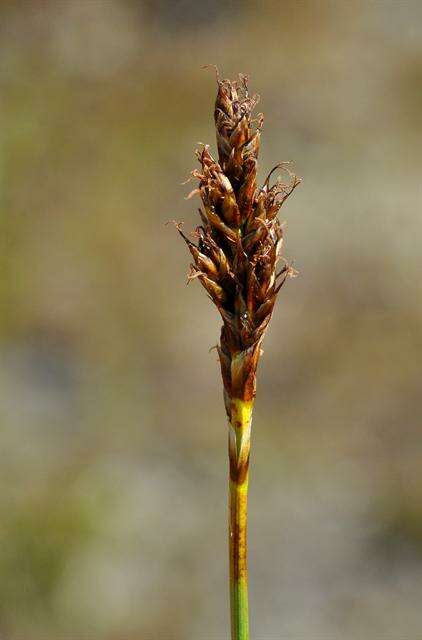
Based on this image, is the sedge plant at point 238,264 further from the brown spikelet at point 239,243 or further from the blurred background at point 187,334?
the blurred background at point 187,334

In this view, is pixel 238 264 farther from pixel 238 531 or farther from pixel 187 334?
pixel 187 334

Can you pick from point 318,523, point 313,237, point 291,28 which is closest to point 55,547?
point 318,523

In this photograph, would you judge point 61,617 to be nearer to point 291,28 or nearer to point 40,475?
point 40,475

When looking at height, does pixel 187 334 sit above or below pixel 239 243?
above

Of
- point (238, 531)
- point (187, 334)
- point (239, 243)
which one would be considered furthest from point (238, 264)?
point (187, 334)

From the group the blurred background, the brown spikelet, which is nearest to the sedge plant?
the brown spikelet
